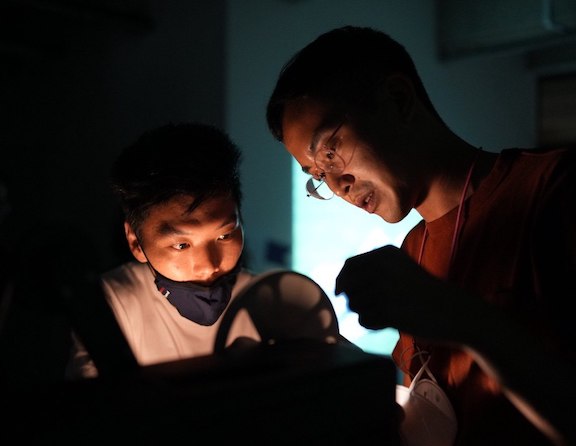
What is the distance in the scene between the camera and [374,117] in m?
1.00

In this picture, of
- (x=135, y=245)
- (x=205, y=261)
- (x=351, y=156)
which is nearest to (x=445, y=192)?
(x=351, y=156)

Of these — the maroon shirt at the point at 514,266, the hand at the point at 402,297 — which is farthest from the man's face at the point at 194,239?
the hand at the point at 402,297

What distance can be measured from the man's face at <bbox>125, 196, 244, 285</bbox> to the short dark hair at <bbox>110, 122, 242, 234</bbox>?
21 mm

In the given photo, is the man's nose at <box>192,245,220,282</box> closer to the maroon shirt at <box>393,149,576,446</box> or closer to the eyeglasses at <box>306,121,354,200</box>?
the eyeglasses at <box>306,121,354,200</box>

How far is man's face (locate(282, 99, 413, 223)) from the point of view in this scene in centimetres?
98

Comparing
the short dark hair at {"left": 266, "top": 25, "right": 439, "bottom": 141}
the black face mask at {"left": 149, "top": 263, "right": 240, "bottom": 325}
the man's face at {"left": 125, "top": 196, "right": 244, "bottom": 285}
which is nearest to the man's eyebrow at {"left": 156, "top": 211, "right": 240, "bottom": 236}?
the man's face at {"left": 125, "top": 196, "right": 244, "bottom": 285}

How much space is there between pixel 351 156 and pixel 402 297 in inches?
17.0

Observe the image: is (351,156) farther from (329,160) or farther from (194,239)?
(194,239)

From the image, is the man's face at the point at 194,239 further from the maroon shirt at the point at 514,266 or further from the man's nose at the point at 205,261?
the maroon shirt at the point at 514,266

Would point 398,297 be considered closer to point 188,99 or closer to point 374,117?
point 374,117

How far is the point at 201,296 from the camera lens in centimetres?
122

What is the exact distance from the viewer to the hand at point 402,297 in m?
0.59

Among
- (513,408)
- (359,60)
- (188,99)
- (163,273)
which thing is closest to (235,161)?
(163,273)

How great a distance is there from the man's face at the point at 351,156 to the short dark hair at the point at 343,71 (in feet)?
0.09
